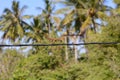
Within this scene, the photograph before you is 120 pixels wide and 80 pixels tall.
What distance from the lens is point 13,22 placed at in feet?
113

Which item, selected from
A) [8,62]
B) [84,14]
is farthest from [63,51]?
[8,62]

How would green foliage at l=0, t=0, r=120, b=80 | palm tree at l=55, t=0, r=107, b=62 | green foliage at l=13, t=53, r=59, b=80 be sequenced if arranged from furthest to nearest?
1. palm tree at l=55, t=0, r=107, b=62
2. green foliage at l=13, t=53, r=59, b=80
3. green foliage at l=0, t=0, r=120, b=80

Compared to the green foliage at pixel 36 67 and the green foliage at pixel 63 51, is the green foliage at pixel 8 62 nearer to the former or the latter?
the green foliage at pixel 63 51

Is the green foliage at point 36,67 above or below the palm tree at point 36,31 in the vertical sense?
below

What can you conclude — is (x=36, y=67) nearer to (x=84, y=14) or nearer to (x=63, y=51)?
(x=63, y=51)

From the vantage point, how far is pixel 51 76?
24.1m

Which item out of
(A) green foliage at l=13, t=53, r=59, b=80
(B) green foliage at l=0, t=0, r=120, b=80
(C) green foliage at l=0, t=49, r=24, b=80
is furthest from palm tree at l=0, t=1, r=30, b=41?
(A) green foliage at l=13, t=53, r=59, b=80

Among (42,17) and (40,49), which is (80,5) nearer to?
(40,49)

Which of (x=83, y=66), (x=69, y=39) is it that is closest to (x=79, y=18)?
(x=69, y=39)

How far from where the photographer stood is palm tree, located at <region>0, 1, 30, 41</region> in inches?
1351

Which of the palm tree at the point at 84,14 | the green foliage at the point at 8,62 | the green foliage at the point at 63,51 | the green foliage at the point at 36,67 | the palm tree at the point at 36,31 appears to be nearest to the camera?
the green foliage at the point at 63,51

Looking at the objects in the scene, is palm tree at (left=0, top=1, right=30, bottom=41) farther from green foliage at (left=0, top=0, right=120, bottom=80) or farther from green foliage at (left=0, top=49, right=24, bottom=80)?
green foliage at (left=0, top=49, right=24, bottom=80)

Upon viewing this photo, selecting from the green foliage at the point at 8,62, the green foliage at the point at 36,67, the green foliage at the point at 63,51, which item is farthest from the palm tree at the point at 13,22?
the green foliage at the point at 36,67

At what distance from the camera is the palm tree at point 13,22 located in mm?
34312
